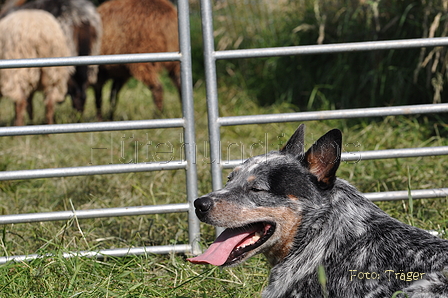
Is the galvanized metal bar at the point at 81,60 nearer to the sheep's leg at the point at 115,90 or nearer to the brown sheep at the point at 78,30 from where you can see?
the brown sheep at the point at 78,30

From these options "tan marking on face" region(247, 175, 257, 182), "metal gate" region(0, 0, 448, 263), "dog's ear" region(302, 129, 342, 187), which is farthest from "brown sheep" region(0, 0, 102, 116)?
"dog's ear" region(302, 129, 342, 187)

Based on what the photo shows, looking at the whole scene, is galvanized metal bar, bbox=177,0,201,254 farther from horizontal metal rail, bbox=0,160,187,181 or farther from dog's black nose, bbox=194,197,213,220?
dog's black nose, bbox=194,197,213,220

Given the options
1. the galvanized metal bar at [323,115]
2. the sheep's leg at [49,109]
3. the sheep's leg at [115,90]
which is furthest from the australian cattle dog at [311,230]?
the sheep's leg at [115,90]

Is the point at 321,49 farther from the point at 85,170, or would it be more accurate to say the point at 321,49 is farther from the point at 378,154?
the point at 85,170

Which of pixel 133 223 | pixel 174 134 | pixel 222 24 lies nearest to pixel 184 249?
pixel 133 223

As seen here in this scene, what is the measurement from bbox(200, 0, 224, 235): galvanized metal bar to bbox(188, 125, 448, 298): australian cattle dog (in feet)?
2.17

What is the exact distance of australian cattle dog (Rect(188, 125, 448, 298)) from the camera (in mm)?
1945

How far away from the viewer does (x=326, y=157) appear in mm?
2088

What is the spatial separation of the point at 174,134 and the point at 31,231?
9.25ft

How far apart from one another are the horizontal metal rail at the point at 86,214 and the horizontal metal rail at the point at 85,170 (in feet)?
0.70

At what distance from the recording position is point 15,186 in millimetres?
4121

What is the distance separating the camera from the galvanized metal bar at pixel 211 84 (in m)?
2.75

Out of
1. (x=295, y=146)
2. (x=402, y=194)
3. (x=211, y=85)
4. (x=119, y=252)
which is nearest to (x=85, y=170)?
(x=119, y=252)

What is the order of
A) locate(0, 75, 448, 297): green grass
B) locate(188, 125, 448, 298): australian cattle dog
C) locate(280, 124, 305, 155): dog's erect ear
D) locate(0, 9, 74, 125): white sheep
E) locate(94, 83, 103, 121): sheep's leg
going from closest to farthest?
locate(188, 125, 448, 298): australian cattle dog, locate(280, 124, 305, 155): dog's erect ear, locate(0, 75, 448, 297): green grass, locate(0, 9, 74, 125): white sheep, locate(94, 83, 103, 121): sheep's leg
